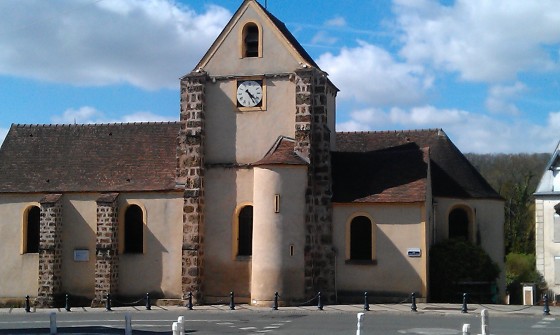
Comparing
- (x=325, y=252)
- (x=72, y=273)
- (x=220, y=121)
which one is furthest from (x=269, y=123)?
(x=72, y=273)

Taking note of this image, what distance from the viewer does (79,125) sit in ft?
128

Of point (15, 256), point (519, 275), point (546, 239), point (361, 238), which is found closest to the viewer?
point (361, 238)

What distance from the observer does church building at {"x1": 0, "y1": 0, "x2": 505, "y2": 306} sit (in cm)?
3250

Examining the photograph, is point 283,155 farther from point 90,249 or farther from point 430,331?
point 430,331

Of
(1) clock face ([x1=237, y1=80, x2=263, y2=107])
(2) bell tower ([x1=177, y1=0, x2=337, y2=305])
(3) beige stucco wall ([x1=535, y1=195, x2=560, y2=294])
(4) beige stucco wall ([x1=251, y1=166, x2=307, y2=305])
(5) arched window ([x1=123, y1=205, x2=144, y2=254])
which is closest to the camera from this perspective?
(4) beige stucco wall ([x1=251, y1=166, x2=307, y2=305])

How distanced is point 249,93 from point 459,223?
11.0 m

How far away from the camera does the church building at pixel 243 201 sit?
3250 centimetres

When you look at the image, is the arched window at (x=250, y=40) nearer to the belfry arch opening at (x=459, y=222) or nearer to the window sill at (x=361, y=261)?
the window sill at (x=361, y=261)

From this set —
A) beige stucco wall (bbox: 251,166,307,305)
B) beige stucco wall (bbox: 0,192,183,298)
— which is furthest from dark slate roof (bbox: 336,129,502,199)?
beige stucco wall (bbox: 0,192,183,298)

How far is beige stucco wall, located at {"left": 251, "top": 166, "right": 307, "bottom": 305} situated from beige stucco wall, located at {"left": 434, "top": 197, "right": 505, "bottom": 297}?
6.66 metres

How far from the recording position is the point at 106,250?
34812 millimetres

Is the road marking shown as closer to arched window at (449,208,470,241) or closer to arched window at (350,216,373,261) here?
arched window at (350,216,373,261)

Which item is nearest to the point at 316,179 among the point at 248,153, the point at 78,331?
the point at 248,153

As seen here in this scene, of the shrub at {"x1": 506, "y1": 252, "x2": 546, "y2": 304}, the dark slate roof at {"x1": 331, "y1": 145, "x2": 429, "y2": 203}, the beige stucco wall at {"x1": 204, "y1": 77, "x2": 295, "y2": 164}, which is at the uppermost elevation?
the beige stucco wall at {"x1": 204, "y1": 77, "x2": 295, "y2": 164}
